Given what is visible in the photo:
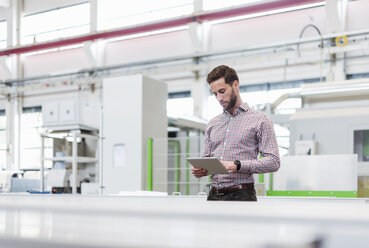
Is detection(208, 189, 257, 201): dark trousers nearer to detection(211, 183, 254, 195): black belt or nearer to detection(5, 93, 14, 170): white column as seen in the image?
detection(211, 183, 254, 195): black belt

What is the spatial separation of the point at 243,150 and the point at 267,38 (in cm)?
773

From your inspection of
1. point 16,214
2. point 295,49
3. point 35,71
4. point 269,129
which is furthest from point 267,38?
point 16,214

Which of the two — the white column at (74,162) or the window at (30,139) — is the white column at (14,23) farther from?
the white column at (74,162)

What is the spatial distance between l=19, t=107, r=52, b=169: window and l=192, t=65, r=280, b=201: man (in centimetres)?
1061

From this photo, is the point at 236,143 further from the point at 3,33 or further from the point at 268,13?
the point at 3,33

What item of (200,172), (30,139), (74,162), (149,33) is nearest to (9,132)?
(30,139)

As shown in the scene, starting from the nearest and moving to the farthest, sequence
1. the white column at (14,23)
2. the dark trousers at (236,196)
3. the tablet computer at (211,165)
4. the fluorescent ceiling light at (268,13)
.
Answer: the tablet computer at (211,165) → the dark trousers at (236,196) → the fluorescent ceiling light at (268,13) → the white column at (14,23)

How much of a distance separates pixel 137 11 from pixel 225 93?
363 inches

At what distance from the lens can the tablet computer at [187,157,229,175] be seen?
1764mm

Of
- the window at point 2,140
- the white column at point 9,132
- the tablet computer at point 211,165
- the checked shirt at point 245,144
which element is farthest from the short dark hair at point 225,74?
the window at point 2,140

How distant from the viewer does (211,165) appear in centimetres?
181

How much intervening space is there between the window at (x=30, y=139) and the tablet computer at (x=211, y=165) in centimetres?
1073

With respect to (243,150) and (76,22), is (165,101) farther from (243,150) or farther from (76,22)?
(76,22)

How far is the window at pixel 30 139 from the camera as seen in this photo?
39.4 ft
